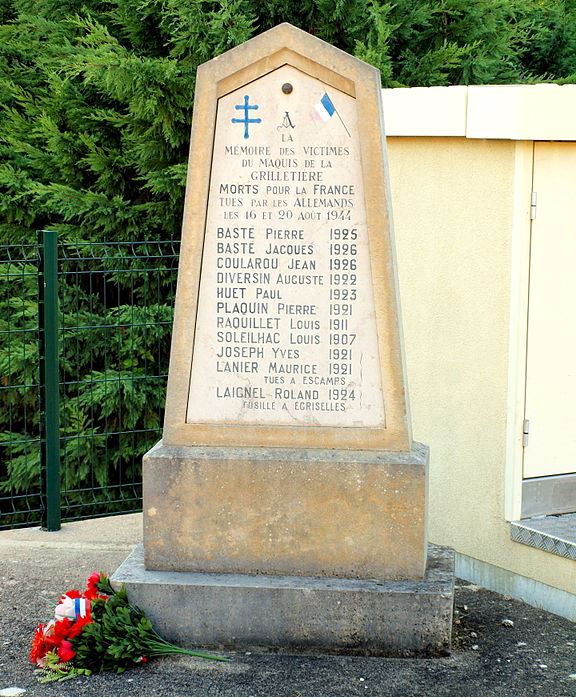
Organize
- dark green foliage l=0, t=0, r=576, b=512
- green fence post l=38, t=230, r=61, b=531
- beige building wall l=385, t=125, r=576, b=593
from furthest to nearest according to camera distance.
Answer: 1. dark green foliage l=0, t=0, r=576, b=512
2. green fence post l=38, t=230, r=61, b=531
3. beige building wall l=385, t=125, r=576, b=593

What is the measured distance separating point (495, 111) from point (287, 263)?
136 centimetres

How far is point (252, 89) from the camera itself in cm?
455

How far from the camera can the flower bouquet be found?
4.37m

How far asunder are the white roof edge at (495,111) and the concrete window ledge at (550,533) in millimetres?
1817

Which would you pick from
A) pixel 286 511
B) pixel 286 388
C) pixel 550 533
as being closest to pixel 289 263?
pixel 286 388

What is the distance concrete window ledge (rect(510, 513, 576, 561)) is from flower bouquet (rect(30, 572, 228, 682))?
5.37 ft

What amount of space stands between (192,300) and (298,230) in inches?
20.6

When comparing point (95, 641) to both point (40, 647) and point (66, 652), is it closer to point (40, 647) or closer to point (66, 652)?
point (66, 652)

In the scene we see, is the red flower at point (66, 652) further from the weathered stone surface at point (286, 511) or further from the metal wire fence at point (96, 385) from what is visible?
the metal wire fence at point (96, 385)

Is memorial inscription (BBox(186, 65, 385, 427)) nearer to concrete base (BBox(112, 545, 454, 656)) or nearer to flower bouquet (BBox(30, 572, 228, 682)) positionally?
concrete base (BBox(112, 545, 454, 656))

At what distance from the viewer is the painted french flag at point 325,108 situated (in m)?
4.52

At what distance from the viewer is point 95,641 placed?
14.4ft

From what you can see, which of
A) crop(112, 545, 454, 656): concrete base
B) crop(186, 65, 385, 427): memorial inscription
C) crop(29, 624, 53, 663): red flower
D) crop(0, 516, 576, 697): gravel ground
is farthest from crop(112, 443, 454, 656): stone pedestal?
crop(29, 624, 53, 663): red flower

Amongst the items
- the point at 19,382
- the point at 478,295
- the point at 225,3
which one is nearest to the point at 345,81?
the point at 478,295
